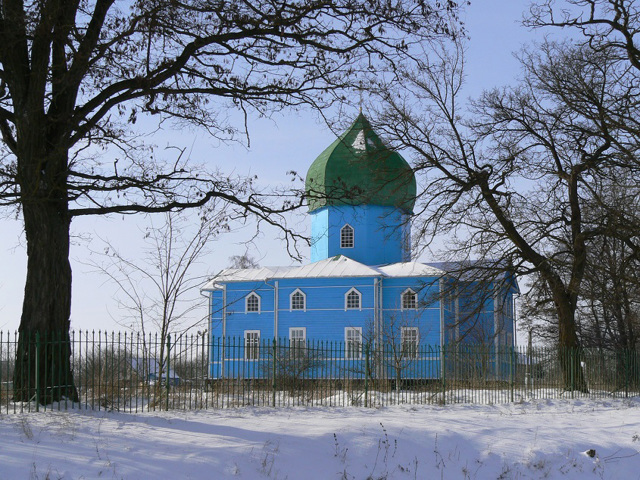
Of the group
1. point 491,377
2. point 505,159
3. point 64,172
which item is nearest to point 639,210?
point 505,159

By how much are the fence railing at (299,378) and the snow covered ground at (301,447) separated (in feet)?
4.78

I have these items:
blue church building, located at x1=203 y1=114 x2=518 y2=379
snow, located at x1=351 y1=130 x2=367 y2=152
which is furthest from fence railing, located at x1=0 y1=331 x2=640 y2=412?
blue church building, located at x1=203 y1=114 x2=518 y2=379

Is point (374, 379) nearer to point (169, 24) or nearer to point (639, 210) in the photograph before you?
point (639, 210)

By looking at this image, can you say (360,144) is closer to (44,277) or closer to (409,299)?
(44,277)

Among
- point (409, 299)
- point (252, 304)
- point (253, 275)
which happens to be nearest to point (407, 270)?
point (409, 299)

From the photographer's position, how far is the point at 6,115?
1622 cm

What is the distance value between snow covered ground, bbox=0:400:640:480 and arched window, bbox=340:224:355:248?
2915 centimetres

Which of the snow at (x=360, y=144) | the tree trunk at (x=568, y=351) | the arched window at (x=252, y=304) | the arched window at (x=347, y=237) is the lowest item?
the tree trunk at (x=568, y=351)

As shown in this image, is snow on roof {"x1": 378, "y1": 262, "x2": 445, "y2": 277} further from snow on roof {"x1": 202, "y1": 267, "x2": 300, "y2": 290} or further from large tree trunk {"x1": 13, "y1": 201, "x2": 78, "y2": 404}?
large tree trunk {"x1": 13, "y1": 201, "x2": 78, "y2": 404}

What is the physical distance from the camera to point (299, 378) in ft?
76.2

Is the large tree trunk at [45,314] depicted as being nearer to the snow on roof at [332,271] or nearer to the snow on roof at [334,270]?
the snow on roof at [332,271]

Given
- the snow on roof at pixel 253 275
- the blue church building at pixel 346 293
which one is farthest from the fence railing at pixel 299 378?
the snow on roof at pixel 253 275

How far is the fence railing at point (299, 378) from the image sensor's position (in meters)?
16.7

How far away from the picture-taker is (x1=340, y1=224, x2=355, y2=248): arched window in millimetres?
45688
